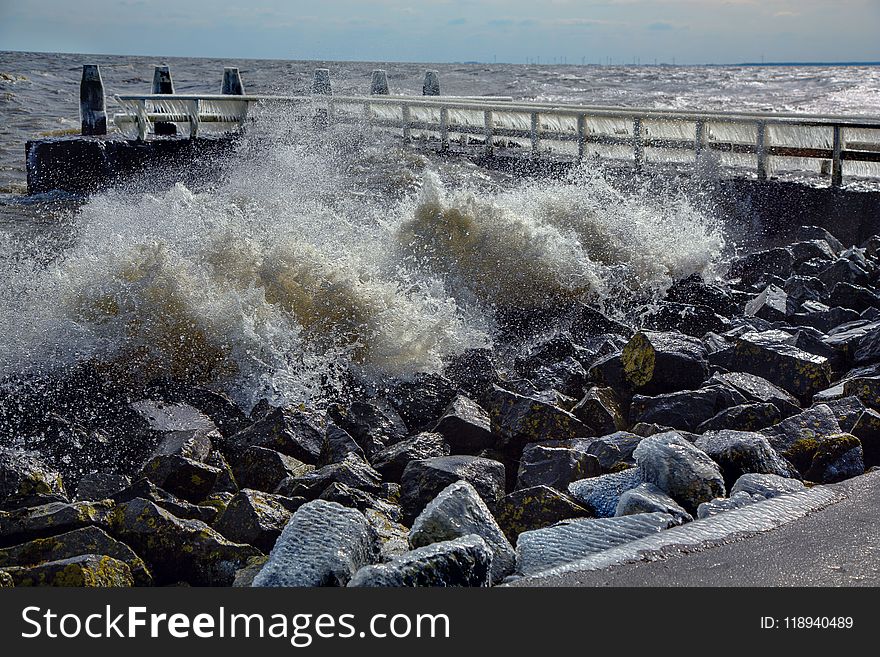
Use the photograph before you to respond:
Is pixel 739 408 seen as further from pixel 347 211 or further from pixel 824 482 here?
pixel 347 211

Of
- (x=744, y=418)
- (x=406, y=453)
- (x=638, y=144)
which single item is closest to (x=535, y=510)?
(x=406, y=453)

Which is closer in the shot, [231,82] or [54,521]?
[54,521]

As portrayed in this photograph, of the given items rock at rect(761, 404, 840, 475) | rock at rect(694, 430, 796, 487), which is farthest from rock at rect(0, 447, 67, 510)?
rock at rect(761, 404, 840, 475)

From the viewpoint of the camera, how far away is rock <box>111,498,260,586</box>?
3768 millimetres

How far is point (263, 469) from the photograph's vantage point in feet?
15.7

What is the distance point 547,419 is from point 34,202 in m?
11.8

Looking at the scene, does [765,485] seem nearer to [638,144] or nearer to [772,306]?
[772,306]

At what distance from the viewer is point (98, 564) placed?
352cm

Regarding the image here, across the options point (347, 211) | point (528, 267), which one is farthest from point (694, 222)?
point (347, 211)

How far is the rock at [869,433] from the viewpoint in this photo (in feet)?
14.6

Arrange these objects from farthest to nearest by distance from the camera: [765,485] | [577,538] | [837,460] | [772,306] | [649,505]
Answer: [772,306] < [837,460] < [765,485] < [649,505] < [577,538]

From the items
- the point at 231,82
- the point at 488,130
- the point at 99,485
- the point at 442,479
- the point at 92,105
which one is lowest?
the point at 99,485

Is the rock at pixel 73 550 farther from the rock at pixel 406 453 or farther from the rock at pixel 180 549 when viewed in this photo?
the rock at pixel 406 453

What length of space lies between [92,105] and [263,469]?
13.6 metres
